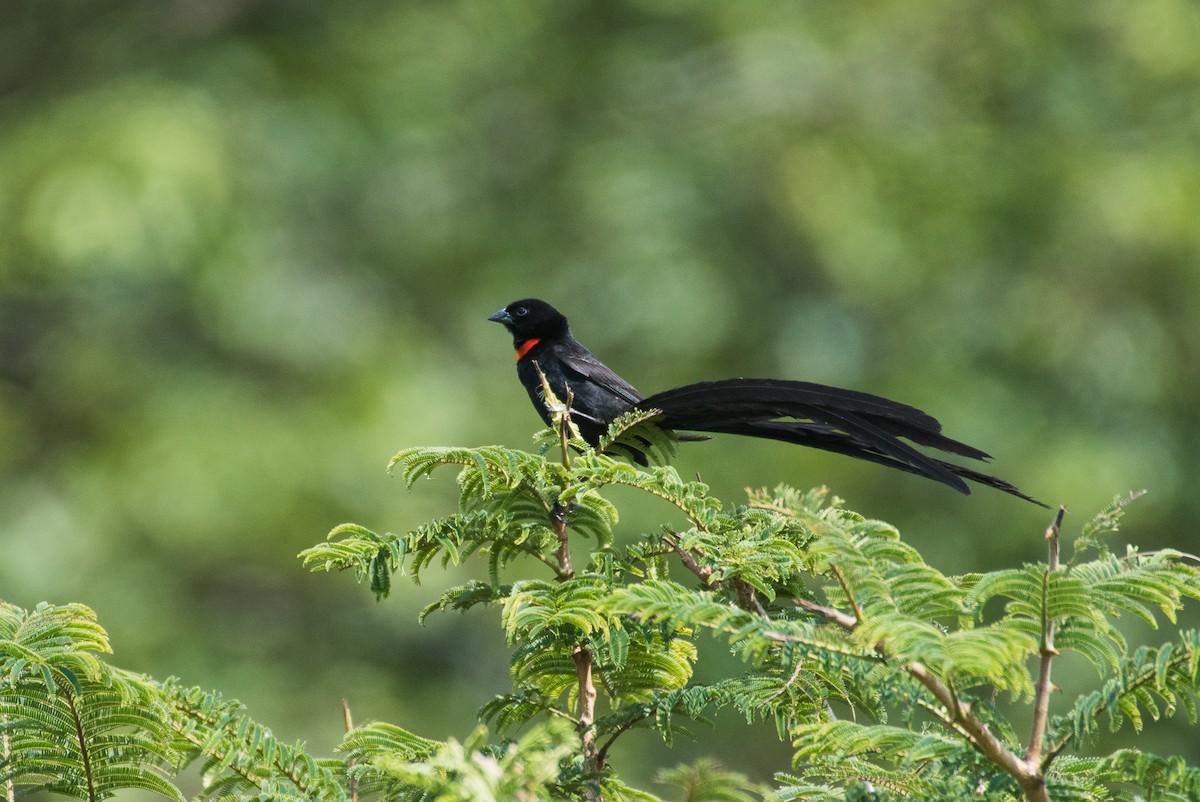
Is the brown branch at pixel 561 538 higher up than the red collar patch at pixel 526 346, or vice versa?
the red collar patch at pixel 526 346

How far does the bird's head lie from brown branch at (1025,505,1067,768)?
3.97 metres

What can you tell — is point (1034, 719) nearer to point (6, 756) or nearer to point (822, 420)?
point (822, 420)

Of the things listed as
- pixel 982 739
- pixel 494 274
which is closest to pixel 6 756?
pixel 982 739

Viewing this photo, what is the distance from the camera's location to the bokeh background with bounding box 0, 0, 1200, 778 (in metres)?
10.0

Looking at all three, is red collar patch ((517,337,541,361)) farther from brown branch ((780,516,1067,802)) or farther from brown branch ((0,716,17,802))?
brown branch ((780,516,1067,802))

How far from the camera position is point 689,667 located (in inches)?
74.8

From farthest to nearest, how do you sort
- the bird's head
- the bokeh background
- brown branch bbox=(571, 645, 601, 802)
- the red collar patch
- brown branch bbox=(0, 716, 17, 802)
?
1. the bokeh background
2. the bird's head
3. the red collar patch
4. brown branch bbox=(571, 645, 601, 802)
5. brown branch bbox=(0, 716, 17, 802)

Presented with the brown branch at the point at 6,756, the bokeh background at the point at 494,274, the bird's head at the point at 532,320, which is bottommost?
the brown branch at the point at 6,756

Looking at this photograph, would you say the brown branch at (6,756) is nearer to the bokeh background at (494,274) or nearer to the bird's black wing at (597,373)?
the bird's black wing at (597,373)

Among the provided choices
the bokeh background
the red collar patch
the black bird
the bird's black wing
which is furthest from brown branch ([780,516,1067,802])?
the bokeh background

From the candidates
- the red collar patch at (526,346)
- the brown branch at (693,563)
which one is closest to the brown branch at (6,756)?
the brown branch at (693,563)

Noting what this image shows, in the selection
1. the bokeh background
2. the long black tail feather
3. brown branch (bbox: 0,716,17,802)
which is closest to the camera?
brown branch (bbox: 0,716,17,802)

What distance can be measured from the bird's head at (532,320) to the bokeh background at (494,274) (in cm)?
383

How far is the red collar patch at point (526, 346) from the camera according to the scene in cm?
511
